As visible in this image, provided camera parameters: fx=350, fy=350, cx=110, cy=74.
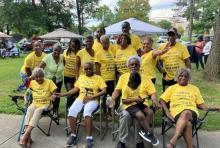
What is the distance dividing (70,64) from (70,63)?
0.02 meters

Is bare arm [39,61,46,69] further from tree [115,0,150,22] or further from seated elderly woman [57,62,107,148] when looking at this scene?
tree [115,0,150,22]

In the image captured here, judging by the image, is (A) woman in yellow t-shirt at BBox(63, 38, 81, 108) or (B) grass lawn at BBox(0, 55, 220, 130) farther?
(B) grass lawn at BBox(0, 55, 220, 130)

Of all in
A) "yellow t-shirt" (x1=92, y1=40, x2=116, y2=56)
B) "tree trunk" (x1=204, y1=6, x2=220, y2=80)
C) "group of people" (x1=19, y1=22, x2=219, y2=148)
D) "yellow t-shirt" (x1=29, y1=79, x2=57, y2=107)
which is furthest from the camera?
"tree trunk" (x1=204, y1=6, x2=220, y2=80)

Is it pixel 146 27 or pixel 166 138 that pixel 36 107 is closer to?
pixel 166 138

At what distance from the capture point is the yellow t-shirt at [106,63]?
20.2ft

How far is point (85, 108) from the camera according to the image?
5578mm

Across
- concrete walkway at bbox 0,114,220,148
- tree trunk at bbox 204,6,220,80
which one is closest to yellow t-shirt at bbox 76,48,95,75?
concrete walkway at bbox 0,114,220,148

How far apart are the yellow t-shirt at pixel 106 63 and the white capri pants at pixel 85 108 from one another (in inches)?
27.7

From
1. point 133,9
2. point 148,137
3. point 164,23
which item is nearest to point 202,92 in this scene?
point 148,137

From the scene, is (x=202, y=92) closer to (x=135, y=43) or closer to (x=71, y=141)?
(x=135, y=43)

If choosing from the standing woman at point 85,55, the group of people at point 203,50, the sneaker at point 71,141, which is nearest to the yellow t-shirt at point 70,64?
the standing woman at point 85,55

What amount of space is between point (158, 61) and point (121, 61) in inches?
26.6

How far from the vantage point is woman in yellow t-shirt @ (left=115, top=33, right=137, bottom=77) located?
6.03 meters

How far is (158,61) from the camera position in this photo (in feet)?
20.4
